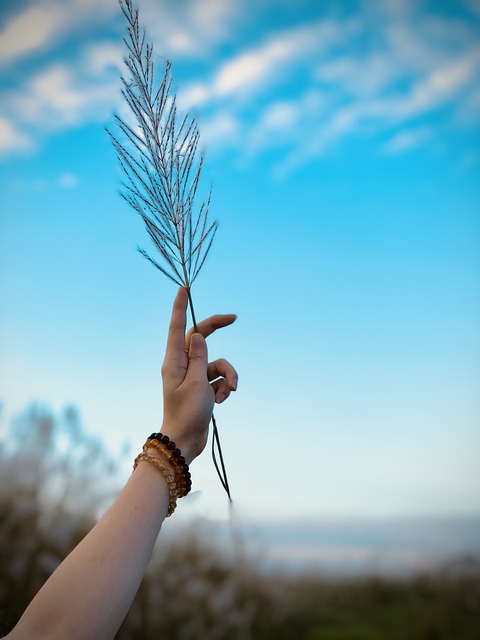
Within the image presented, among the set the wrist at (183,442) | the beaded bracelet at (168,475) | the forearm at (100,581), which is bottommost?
the forearm at (100,581)

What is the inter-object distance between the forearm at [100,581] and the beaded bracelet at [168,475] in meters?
0.04

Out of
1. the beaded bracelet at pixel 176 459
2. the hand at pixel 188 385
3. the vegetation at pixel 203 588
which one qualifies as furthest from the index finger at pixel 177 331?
the vegetation at pixel 203 588

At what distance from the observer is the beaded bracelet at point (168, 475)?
61 cm

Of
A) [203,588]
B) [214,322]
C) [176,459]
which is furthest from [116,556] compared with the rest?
[203,588]

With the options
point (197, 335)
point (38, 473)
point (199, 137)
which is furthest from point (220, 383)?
point (38, 473)

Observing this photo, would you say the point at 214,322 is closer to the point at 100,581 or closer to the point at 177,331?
the point at 177,331

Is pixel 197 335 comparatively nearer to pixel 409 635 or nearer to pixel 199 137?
pixel 199 137

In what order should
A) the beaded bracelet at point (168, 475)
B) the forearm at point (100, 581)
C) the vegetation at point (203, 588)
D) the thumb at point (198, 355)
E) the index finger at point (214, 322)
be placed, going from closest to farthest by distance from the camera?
the forearm at point (100, 581), the beaded bracelet at point (168, 475), the thumb at point (198, 355), the index finger at point (214, 322), the vegetation at point (203, 588)

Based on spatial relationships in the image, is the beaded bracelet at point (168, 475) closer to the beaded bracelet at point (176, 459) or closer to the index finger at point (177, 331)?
the beaded bracelet at point (176, 459)

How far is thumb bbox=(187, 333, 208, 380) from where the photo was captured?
29.3 inches

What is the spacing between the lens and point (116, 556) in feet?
1.69

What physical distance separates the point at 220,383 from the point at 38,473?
49.6 inches

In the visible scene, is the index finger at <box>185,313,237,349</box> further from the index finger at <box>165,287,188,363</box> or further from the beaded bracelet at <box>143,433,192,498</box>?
the beaded bracelet at <box>143,433,192,498</box>

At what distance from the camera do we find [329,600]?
76.3 inches
